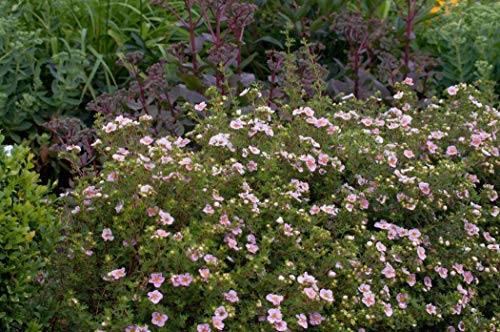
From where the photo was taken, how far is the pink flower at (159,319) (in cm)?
228

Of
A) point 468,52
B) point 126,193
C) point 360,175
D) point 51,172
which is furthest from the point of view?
point 468,52

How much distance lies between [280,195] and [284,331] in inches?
19.6

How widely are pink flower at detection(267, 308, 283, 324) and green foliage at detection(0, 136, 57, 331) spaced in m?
0.69

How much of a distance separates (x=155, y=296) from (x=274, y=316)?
0.37 meters

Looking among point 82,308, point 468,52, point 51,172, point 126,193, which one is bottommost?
point 51,172

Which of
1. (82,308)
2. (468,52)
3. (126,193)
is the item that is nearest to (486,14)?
(468,52)

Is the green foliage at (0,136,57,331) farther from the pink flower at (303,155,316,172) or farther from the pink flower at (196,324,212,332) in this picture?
the pink flower at (303,155,316,172)

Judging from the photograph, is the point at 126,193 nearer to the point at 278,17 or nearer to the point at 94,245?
the point at 94,245

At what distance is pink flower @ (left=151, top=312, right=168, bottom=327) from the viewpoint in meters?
2.28

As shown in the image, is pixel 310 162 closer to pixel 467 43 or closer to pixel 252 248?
pixel 252 248

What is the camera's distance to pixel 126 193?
98.5 inches

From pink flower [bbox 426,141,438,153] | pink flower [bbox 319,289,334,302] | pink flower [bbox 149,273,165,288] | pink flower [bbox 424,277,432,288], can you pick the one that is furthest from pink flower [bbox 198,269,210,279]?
pink flower [bbox 426,141,438,153]

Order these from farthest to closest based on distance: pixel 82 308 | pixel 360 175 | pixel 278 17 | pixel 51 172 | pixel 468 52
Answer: pixel 468 52, pixel 278 17, pixel 51 172, pixel 360 175, pixel 82 308

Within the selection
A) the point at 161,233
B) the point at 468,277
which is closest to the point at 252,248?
the point at 161,233
